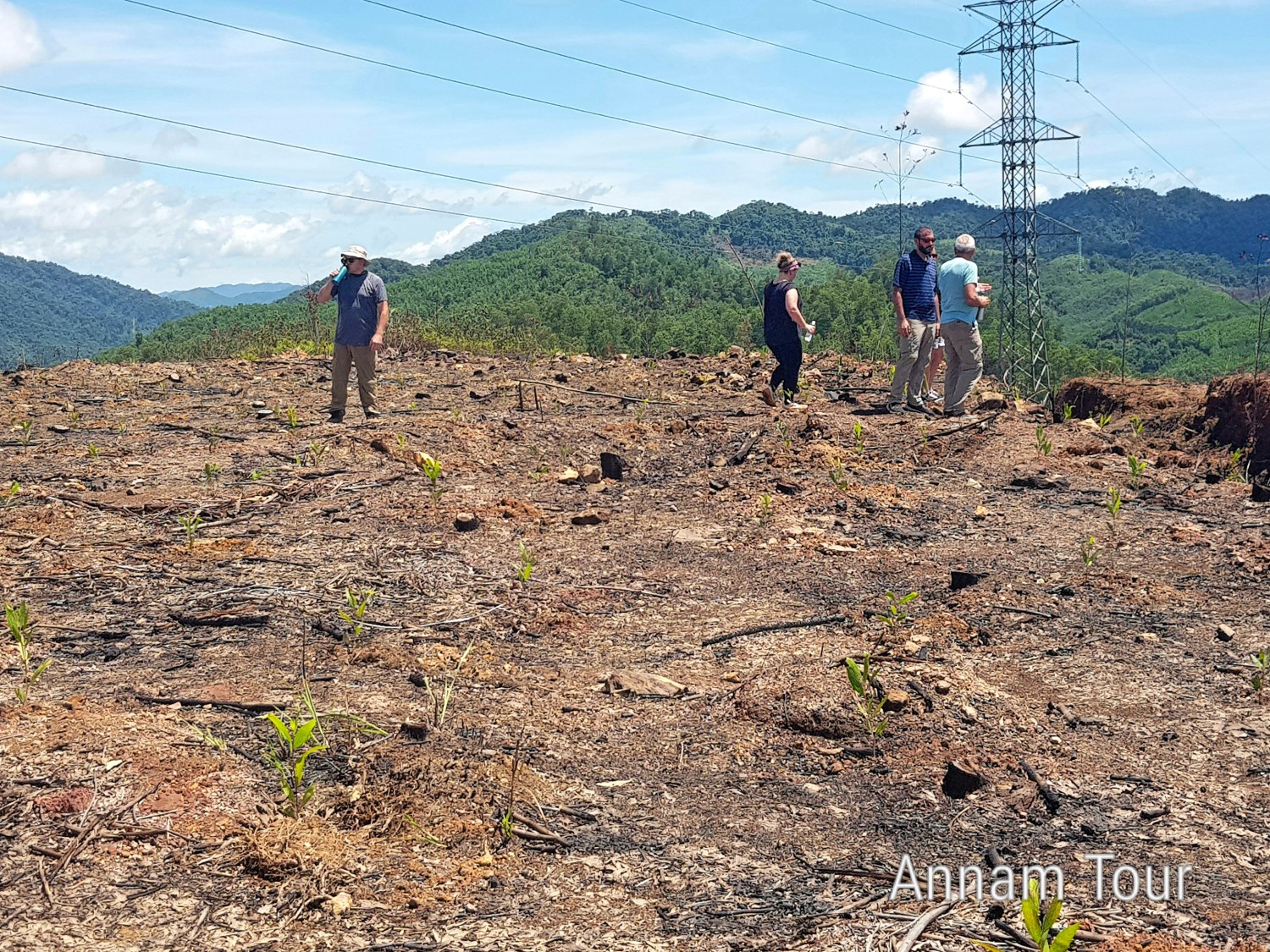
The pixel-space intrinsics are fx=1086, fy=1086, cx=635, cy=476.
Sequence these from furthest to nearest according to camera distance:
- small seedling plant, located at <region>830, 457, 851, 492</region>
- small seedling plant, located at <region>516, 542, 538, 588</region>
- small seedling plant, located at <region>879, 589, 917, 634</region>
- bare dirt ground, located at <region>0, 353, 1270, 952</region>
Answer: small seedling plant, located at <region>830, 457, 851, 492</region> → small seedling plant, located at <region>516, 542, 538, 588</region> → small seedling plant, located at <region>879, 589, 917, 634</region> → bare dirt ground, located at <region>0, 353, 1270, 952</region>

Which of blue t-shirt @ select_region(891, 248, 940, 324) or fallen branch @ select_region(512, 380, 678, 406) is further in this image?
fallen branch @ select_region(512, 380, 678, 406)

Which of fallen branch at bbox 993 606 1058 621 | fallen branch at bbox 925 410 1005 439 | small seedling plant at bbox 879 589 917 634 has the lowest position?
Answer: fallen branch at bbox 993 606 1058 621

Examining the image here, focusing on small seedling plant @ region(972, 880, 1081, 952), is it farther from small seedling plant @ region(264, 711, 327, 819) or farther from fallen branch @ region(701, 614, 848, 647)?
fallen branch @ region(701, 614, 848, 647)

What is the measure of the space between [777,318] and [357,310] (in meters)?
4.32

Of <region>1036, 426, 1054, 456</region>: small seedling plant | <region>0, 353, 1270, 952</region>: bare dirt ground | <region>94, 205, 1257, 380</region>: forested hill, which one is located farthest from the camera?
<region>94, 205, 1257, 380</region>: forested hill

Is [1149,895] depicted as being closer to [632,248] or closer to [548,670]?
[548,670]

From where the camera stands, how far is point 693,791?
3.97m

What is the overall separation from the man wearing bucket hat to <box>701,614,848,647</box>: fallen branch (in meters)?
6.18

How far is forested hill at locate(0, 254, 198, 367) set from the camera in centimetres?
11944

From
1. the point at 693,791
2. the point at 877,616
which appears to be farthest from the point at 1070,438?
the point at 693,791

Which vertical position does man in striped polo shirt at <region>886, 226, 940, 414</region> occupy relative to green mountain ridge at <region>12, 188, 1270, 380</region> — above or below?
below

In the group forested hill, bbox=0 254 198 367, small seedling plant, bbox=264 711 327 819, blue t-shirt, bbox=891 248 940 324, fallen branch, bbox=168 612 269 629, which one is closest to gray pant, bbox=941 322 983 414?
blue t-shirt, bbox=891 248 940 324

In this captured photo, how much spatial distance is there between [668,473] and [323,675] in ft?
16.3

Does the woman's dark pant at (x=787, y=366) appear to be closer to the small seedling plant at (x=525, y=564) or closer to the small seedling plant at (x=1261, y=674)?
the small seedling plant at (x=525, y=564)
